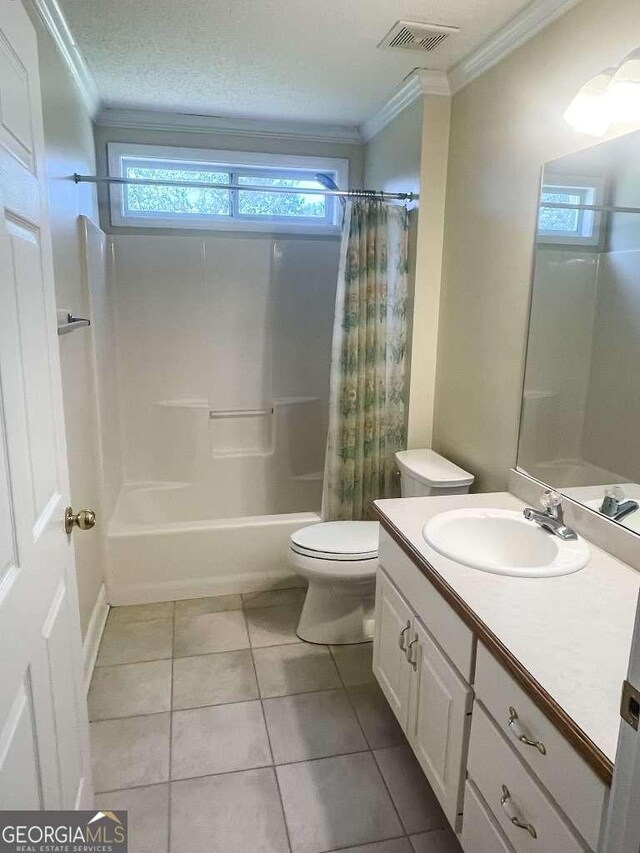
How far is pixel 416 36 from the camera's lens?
6.61 feet

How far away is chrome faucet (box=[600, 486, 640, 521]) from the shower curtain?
46.6 inches

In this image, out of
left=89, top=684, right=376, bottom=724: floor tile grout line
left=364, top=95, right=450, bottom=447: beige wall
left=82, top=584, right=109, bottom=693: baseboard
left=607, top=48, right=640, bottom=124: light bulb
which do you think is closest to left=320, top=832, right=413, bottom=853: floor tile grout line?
left=89, top=684, right=376, bottom=724: floor tile grout line

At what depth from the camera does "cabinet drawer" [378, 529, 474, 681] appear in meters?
1.33

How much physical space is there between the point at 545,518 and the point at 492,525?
0.17 metres

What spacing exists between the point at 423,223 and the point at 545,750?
206 cm

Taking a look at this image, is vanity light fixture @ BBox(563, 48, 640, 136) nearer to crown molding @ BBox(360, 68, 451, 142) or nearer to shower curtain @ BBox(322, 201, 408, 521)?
crown molding @ BBox(360, 68, 451, 142)

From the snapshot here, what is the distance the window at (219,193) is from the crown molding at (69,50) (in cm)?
36

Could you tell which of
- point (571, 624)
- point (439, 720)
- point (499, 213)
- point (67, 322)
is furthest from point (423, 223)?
point (439, 720)

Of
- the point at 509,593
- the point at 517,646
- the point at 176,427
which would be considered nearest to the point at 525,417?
the point at 509,593

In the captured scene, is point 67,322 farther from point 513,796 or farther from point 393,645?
point 513,796

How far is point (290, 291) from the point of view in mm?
3383

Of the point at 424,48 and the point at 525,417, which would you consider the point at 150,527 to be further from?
the point at 424,48

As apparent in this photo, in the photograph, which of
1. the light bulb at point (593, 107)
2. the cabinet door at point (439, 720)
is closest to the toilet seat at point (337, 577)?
the cabinet door at point (439, 720)

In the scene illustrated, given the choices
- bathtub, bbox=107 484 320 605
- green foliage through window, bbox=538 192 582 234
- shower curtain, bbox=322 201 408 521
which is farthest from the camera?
bathtub, bbox=107 484 320 605
